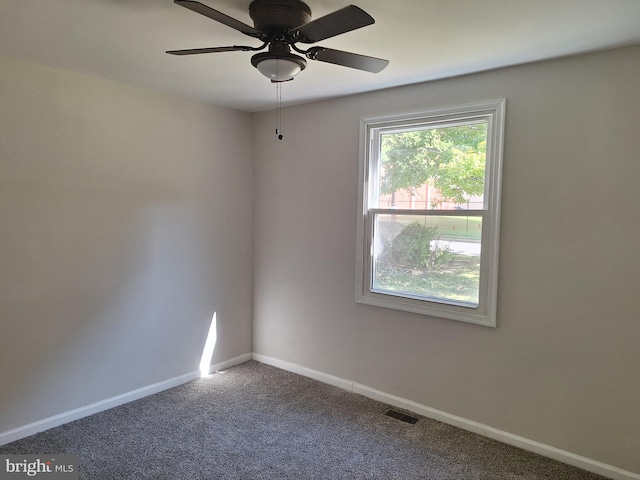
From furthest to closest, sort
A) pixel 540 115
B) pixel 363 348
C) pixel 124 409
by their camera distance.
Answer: pixel 363 348
pixel 124 409
pixel 540 115

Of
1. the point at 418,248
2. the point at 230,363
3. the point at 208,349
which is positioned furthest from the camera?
the point at 230,363

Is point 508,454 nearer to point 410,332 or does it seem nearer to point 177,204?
point 410,332

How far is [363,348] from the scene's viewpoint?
3361mm

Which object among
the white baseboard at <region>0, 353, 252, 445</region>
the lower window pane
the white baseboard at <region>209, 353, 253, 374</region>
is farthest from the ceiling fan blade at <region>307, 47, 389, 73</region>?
the white baseboard at <region>209, 353, 253, 374</region>

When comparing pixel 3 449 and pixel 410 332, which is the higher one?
pixel 410 332

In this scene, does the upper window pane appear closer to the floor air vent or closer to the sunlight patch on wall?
the floor air vent

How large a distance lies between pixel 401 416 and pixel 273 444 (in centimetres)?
96

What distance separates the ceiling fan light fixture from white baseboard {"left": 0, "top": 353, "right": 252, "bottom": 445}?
2.63 meters

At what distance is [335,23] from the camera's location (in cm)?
156

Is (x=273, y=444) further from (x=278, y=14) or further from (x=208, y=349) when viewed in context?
(x=278, y=14)

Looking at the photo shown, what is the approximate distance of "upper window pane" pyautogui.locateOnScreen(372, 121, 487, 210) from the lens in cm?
282

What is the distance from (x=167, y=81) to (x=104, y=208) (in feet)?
3.32

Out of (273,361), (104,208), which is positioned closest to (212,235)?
(104,208)

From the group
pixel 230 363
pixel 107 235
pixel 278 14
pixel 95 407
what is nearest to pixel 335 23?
pixel 278 14
